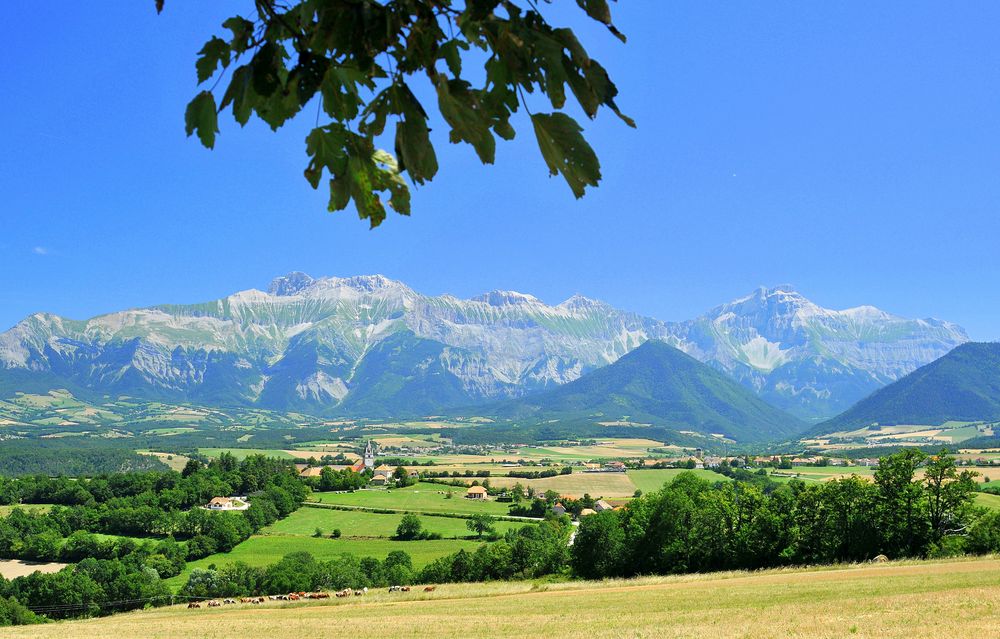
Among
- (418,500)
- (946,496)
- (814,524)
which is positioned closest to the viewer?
(946,496)

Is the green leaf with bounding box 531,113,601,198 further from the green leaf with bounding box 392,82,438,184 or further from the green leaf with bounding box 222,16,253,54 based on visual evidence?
the green leaf with bounding box 222,16,253,54

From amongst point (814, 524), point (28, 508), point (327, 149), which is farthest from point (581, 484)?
point (327, 149)

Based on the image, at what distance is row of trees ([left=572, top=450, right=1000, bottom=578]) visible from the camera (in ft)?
132

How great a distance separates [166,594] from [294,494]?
150 feet

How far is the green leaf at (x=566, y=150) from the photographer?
1740 millimetres

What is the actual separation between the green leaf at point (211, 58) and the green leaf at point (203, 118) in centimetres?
6

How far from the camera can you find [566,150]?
178 centimetres

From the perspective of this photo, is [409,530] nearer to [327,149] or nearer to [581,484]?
[581,484]

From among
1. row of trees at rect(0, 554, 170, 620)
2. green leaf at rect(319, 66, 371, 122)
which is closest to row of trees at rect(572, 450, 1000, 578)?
row of trees at rect(0, 554, 170, 620)

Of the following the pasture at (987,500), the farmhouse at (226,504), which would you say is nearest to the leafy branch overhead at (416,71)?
→ the pasture at (987,500)

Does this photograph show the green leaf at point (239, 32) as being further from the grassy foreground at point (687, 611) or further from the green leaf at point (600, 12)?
the grassy foreground at point (687, 611)

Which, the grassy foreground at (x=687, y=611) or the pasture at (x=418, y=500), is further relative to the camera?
the pasture at (x=418, y=500)

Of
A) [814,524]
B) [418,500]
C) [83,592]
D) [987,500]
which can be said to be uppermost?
[814,524]

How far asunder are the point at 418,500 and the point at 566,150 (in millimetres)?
108954
